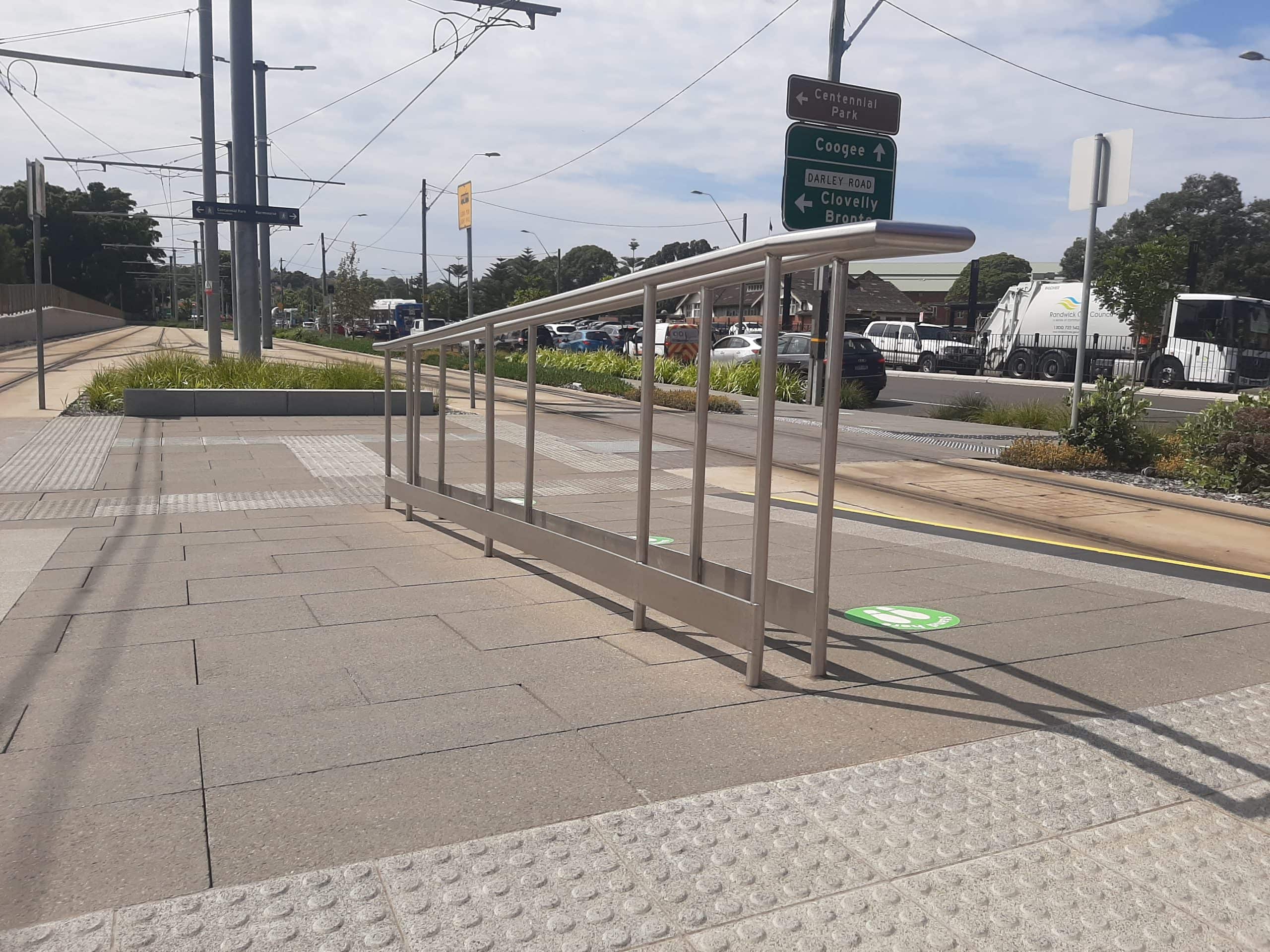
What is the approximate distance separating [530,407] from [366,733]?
3.00m

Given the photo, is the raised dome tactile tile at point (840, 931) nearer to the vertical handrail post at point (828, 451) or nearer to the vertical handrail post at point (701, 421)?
the vertical handrail post at point (828, 451)

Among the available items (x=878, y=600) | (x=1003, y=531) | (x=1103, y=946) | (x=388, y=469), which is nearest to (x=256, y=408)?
(x=388, y=469)

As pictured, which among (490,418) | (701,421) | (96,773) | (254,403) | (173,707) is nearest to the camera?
(96,773)

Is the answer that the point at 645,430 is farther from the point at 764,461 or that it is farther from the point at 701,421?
the point at 764,461

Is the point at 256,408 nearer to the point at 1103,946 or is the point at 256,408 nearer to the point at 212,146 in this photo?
the point at 212,146

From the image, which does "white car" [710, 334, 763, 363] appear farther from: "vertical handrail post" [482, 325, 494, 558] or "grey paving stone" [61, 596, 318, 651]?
"grey paving stone" [61, 596, 318, 651]

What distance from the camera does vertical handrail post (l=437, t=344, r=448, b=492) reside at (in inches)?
290

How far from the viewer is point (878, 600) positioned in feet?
17.9

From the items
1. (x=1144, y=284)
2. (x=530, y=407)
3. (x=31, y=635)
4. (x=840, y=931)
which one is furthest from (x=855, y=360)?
(x=840, y=931)

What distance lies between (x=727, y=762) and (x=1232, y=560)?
4.97 metres

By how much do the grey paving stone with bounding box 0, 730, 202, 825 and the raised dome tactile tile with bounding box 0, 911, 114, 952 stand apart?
553 millimetres

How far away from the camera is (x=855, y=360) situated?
22.5 meters

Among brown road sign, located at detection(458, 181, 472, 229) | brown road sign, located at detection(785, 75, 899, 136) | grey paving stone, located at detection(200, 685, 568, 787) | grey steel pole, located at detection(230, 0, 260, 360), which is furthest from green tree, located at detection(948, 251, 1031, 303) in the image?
grey paving stone, located at detection(200, 685, 568, 787)

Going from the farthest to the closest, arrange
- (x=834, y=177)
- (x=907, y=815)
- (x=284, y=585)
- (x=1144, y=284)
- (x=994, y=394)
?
(x=1144, y=284) < (x=994, y=394) < (x=834, y=177) < (x=284, y=585) < (x=907, y=815)
